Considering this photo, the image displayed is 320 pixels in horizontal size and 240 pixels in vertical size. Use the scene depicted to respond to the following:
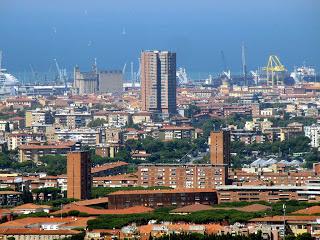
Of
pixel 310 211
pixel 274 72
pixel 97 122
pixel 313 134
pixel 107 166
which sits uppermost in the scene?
pixel 274 72

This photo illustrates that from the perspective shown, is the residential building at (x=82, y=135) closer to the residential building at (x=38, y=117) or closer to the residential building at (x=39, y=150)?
the residential building at (x=39, y=150)

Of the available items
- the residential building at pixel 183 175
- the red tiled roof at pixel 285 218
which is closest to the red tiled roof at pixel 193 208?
the red tiled roof at pixel 285 218

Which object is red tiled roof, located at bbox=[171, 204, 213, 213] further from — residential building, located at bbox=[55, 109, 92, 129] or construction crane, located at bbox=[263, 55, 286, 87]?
construction crane, located at bbox=[263, 55, 286, 87]

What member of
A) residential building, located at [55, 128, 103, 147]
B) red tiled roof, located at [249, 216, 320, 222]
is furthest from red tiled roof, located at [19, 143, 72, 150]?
red tiled roof, located at [249, 216, 320, 222]

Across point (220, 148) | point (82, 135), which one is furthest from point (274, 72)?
point (220, 148)

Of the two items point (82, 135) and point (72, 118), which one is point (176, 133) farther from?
point (72, 118)

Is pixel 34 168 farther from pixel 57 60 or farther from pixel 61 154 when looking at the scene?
pixel 57 60
